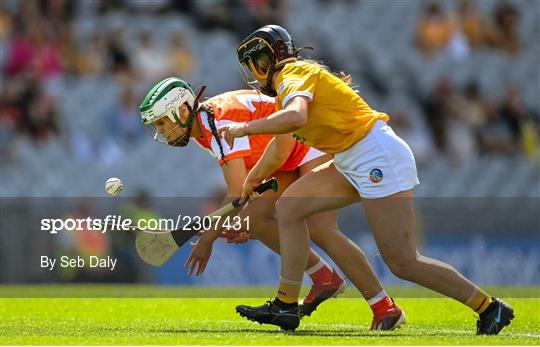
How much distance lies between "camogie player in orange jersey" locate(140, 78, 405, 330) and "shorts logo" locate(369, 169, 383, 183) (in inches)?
29.9

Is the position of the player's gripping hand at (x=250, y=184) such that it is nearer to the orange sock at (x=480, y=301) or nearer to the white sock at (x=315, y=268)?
the white sock at (x=315, y=268)

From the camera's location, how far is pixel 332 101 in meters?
8.38

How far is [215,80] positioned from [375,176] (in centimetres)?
1192

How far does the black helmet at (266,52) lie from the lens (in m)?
8.47

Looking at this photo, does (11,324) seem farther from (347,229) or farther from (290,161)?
(347,229)

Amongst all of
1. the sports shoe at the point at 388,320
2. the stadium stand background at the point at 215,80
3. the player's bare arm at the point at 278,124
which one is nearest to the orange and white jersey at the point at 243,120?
the player's bare arm at the point at 278,124

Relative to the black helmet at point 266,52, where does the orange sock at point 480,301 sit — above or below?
below

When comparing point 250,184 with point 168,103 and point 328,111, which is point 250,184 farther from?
point 168,103

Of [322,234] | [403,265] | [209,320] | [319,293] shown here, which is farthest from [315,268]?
[403,265]

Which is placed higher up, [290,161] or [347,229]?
[290,161]

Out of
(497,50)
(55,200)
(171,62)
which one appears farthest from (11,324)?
(497,50)

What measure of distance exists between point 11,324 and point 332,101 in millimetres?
3246

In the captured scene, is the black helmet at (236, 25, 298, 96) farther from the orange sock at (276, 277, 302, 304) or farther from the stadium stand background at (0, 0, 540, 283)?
the stadium stand background at (0, 0, 540, 283)

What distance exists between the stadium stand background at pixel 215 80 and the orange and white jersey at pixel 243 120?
26.2 feet
